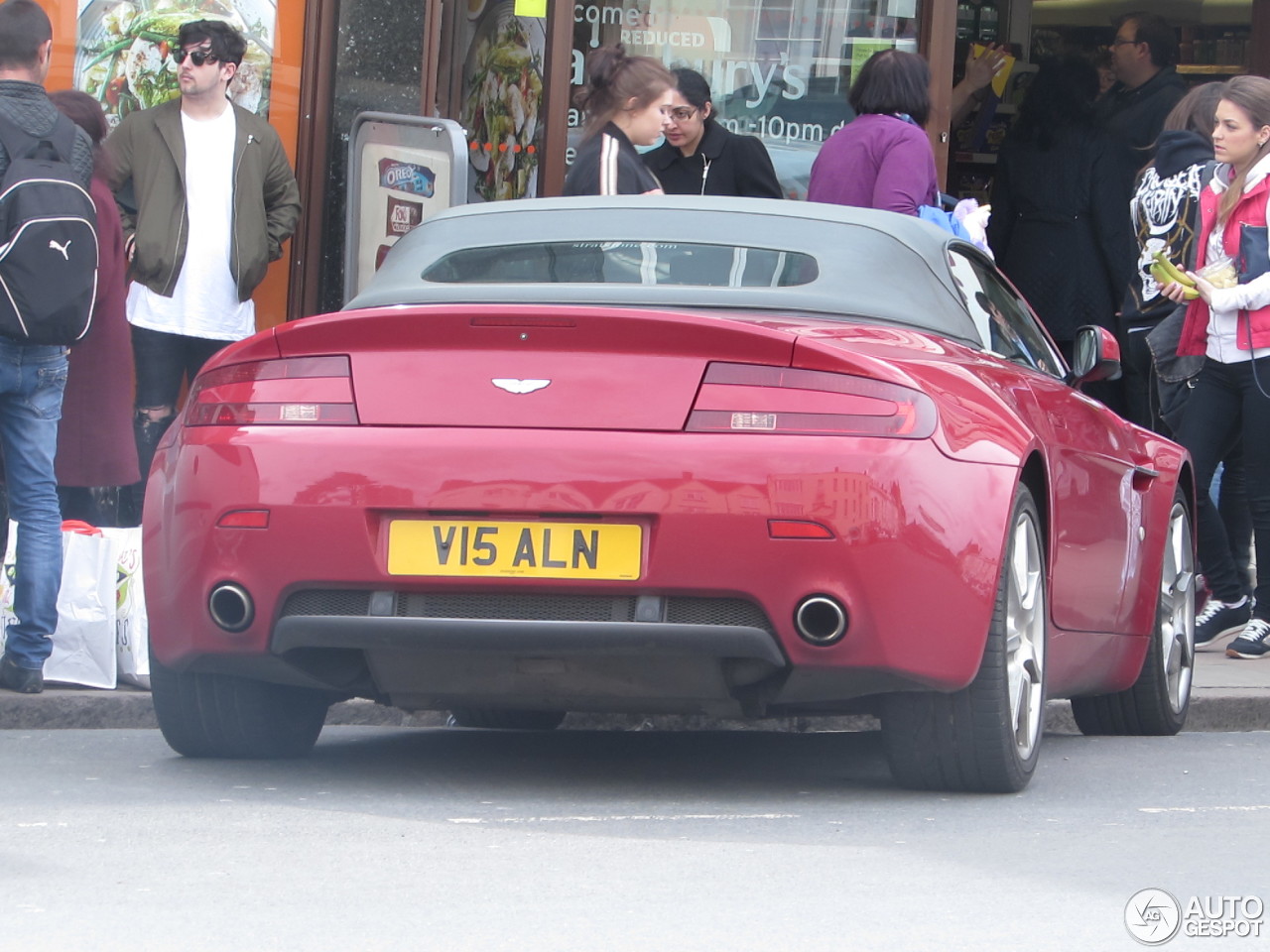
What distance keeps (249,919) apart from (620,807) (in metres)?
1.37

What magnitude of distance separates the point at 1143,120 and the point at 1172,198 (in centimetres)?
252

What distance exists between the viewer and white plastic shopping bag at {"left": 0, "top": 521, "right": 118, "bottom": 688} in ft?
23.3

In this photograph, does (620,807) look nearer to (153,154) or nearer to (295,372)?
(295,372)

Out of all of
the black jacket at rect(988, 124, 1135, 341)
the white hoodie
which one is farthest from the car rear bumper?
the black jacket at rect(988, 124, 1135, 341)

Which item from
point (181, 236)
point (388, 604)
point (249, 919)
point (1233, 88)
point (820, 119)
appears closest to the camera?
point (249, 919)

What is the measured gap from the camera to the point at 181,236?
9195mm

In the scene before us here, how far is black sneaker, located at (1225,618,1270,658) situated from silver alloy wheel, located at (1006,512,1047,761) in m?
3.31

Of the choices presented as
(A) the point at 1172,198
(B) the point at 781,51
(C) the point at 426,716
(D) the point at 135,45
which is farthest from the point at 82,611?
(B) the point at 781,51

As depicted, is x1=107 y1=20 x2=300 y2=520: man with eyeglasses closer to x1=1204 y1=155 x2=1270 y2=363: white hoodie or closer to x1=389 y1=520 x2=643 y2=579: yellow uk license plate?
x1=1204 y1=155 x2=1270 y2=363: white hoodie

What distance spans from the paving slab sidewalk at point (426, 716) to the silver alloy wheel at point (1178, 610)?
0.38 meters

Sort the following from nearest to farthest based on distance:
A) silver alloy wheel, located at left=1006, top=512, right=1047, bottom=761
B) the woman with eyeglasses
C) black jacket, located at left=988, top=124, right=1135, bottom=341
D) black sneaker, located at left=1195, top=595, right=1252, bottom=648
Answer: silver alloy wheel, located at left=1006, top=512, right=1047, bottom=761, black sneaker, located at left=1195, top=595, right=1252, bottom=648, the woman with eyeglasses, black jacket, located at left=988, top=124, right=1135, bottom=341

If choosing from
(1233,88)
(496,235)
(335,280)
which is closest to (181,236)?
(335,280)

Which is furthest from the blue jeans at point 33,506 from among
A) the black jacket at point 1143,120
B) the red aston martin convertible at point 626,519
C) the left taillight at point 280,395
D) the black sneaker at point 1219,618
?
the black jacket at point 1143,120

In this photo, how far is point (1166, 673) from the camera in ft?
22.8
